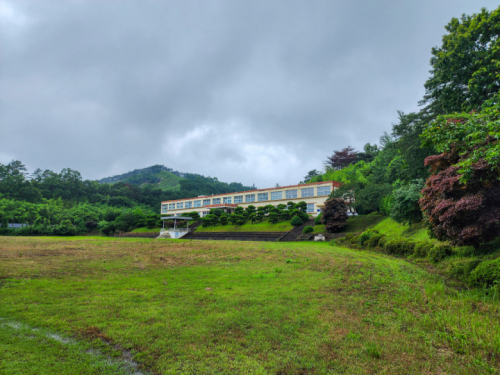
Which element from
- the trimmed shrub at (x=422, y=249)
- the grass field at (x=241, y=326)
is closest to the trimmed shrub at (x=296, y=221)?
the trimmed shrub at (x=422, y=249)

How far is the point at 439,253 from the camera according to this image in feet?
29.7

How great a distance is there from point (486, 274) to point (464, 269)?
100cm

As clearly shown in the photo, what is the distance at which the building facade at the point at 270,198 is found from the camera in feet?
124

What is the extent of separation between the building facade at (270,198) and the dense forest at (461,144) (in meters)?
18.5

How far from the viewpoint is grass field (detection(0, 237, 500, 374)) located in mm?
2771

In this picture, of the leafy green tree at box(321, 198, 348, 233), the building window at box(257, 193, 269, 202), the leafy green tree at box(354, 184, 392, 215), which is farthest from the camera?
the building window at box(257, 193, 269, 202)

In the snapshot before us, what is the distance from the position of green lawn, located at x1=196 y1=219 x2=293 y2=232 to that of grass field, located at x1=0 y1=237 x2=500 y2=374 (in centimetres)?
2484

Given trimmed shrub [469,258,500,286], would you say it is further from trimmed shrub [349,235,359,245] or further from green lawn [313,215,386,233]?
green lawn [313,215,386,233]

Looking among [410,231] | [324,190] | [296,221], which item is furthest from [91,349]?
[324,190]

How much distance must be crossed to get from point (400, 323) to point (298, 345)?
5.63 ft

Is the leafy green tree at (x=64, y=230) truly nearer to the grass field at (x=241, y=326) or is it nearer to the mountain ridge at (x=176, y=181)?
the grass field at (x=241, y=326)

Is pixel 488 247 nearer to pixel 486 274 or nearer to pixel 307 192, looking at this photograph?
pixel 486 274

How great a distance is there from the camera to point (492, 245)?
25.9 ft

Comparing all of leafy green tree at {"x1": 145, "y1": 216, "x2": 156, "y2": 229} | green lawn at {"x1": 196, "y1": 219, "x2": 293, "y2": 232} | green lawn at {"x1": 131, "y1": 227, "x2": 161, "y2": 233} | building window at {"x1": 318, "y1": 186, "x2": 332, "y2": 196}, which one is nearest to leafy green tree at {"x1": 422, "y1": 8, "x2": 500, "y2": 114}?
green lawn at {"x1": 196, "y1": 219, "x2": 293, "y2": 232}
